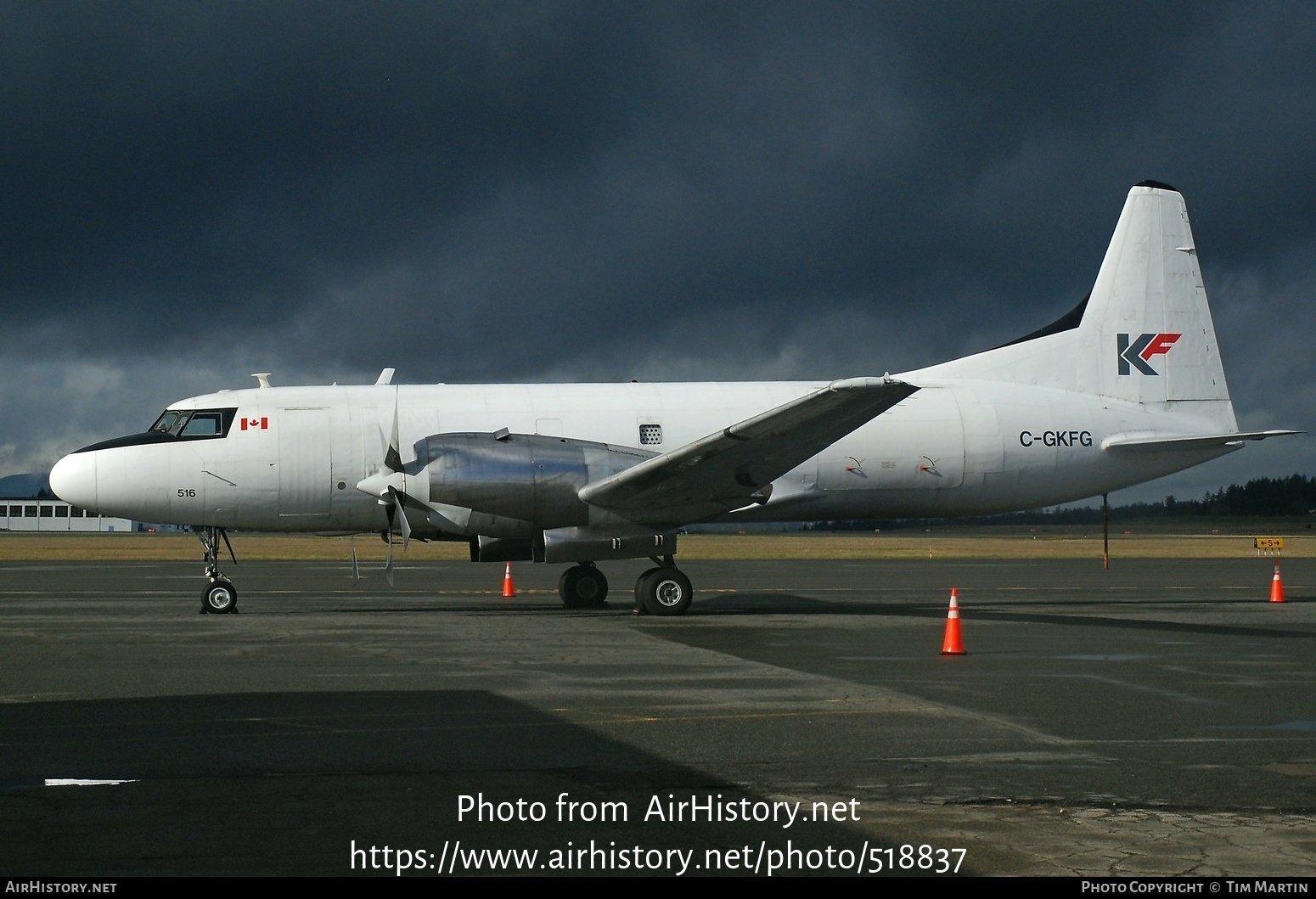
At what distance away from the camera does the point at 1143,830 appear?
6160mm

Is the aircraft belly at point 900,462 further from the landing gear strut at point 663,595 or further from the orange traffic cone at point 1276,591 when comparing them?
the orange traffic cone at point 1276,591

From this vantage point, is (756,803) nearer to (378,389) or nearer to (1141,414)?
(378,389)

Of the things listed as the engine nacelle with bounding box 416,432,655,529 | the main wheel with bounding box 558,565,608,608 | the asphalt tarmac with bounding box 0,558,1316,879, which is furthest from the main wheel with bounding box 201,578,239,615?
the main wheel with bounding box 558,565,608,608

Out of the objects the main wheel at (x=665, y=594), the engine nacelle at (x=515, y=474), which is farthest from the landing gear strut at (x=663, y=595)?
the engine nacelle at (x=515, y=474)

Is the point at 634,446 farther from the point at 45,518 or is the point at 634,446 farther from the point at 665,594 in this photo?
the point at 45,518

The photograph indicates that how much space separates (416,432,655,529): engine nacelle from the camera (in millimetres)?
19188

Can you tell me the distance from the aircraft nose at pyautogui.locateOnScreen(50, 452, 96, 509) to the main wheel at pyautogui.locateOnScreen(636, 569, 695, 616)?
1004 cm

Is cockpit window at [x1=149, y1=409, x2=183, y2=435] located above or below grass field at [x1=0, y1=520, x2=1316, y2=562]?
above

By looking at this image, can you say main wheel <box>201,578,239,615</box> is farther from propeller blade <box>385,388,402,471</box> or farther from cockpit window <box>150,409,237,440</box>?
propeller blade <box>385,388,402,471</box>

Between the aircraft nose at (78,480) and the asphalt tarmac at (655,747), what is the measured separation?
2.86 m

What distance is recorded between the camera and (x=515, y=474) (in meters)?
19.4

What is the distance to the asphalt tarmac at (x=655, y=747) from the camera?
19.0 ft
